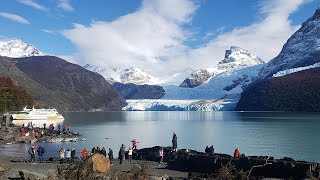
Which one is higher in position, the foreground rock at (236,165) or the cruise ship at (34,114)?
the cruise ship at (34,114)

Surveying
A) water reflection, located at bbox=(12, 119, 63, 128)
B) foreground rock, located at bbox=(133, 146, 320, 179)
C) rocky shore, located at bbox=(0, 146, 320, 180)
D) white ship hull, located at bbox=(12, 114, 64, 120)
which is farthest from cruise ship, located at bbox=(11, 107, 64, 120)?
rocky shore, located at bbox=(0, 146, 320, 180)

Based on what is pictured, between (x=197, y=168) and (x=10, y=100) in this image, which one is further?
(x=10, y=100)

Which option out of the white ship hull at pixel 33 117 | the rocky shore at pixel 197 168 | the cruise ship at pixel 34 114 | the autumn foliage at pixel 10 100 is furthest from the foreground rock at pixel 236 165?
the cruise ship at pixel 34 114

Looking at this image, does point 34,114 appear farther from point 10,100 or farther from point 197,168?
point 197,168

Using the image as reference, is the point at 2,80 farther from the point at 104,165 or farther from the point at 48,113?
the point at 104,165

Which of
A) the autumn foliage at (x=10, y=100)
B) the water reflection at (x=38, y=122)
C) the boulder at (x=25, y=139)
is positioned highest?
the autumn foliage at (x=10, y=100)

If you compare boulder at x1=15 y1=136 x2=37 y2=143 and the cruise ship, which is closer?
boulder at x1=15 y1=136 x2=37 y2=143

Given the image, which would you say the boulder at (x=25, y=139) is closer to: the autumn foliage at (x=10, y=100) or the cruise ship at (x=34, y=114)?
the autumn foliage at (x=10, y=100)

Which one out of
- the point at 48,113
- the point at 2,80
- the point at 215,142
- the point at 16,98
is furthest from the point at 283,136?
the point at 2,80

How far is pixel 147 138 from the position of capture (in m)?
82.4

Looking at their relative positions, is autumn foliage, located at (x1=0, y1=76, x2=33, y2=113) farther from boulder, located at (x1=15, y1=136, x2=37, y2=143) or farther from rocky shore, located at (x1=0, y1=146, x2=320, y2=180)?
rocky shore, located at (x1=0, y1=146, x2=320, y2=180)

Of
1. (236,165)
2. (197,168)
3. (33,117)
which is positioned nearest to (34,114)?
(33,117)

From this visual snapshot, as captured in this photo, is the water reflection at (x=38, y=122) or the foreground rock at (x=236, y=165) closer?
the foreground rock at (x=236, y=165)

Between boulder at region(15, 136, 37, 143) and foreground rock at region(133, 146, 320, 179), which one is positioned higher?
boulder at region(15, 136, 37, 143)
